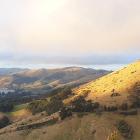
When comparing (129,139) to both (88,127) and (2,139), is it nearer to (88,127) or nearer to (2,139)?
(88,127)

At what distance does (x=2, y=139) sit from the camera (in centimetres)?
14850

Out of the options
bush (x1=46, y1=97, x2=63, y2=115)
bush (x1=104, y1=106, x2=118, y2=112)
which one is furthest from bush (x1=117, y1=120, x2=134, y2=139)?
bush (x1=46, y1=97, x2=63, y2=115)

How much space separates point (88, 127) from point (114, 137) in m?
74.5

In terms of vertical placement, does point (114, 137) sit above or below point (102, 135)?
above

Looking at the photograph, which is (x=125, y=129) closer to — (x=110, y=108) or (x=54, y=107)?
(x=110, y=108)

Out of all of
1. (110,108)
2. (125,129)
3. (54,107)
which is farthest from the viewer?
(54,107)

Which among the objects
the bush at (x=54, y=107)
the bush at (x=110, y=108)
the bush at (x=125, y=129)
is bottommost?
the bush at (x=125, y=129)

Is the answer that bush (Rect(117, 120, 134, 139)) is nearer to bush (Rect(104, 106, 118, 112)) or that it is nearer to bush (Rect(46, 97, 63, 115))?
bush (Rect(104, 106, 118, 112))

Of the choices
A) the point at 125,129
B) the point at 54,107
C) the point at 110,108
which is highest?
the point at 110,108

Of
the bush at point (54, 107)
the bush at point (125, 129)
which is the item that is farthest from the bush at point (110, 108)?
the bush at point (54, 107)

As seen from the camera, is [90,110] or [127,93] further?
[127,93]

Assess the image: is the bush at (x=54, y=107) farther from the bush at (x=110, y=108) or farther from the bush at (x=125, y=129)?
the bush at (x=125, y=129)

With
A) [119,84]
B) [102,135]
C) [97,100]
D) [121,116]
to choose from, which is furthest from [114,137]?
[119,84]

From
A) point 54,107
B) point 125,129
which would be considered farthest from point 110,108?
point 54,107
